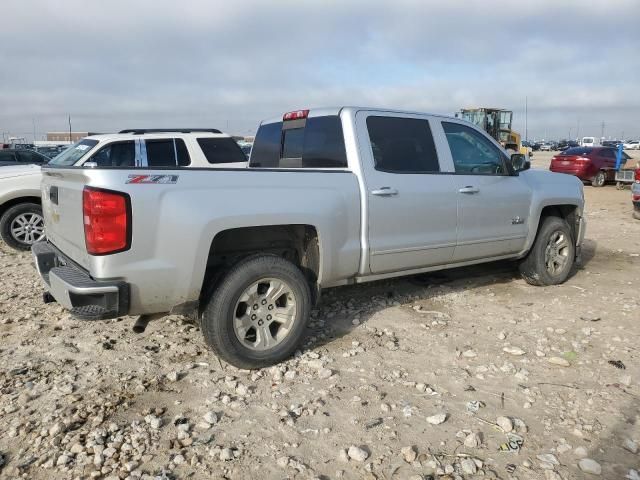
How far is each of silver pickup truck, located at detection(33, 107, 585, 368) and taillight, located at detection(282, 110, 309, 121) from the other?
0.02 m

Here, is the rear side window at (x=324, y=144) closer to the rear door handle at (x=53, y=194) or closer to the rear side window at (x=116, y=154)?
the rear door handle at (x=53, y=194)

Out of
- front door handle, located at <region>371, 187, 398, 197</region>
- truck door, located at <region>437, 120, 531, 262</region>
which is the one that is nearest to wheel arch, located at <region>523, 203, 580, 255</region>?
truck door, located at <region>437, 120, 531, 262</region>

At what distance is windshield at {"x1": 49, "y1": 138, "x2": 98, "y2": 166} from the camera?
24.7ft

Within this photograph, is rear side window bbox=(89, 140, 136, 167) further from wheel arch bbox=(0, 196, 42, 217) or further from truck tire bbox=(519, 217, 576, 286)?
truck tire bbox=(519, 217, 576, 286)

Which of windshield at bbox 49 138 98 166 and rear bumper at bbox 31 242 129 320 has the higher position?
windshield at bbox 49 138 98 166

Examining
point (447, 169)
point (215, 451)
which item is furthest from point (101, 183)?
point (447, 169)

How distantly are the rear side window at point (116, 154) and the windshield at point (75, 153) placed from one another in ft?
0.57

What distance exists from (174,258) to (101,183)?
62 centimetres

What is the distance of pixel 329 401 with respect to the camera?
10.8 feet

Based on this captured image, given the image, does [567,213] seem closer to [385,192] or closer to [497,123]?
[385,192]

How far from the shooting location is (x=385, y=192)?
415 cm

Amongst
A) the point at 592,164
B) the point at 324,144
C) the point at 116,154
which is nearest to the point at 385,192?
the point at 324,144

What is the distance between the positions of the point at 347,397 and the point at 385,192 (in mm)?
1654

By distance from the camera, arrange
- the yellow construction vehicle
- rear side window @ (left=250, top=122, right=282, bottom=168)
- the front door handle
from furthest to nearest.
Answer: the yellow construction vehicle → rear side window @ (left=250, top=122, right=282, bottom=168) → the front door handle
